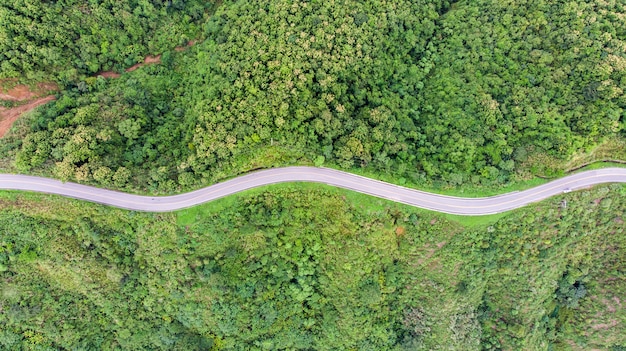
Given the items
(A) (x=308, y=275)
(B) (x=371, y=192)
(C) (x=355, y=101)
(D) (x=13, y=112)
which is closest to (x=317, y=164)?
(B) (x=371, y=192)

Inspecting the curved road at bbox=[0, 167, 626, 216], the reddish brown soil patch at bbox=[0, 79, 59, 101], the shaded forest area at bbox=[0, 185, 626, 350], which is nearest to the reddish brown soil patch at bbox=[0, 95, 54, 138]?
the reddish brown soil patch at bbox=[0, 79, 59, 101]

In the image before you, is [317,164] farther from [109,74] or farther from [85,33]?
[85,33]

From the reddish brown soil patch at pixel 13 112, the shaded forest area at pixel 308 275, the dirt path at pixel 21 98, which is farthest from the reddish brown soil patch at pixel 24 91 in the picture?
the shaded forest area at pixel 308 275

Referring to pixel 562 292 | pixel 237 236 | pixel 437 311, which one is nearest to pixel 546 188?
pixel 562 292

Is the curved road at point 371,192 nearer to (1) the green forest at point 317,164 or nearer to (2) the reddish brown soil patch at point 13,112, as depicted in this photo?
(1) the green forest at point 317,164

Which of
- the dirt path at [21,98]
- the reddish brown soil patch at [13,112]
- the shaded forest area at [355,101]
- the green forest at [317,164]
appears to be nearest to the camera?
the shaded forest area at [355,101]

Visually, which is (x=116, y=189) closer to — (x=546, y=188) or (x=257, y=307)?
(x=257, y=307)

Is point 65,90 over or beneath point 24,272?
over
